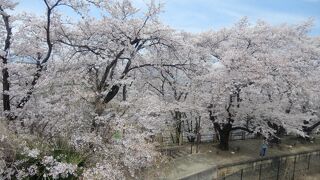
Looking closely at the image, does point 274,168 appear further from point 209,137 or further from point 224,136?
point 209,137

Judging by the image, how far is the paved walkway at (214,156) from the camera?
15869 mm

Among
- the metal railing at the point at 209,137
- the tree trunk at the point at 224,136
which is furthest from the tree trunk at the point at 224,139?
the metal railing at the point at 209,137

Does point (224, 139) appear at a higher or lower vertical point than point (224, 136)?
lower

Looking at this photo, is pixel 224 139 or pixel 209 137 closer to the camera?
pixel 224 139

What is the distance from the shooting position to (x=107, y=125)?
11.9m

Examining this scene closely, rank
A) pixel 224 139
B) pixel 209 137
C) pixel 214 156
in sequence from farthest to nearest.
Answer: pixel 209 137
pixel 224 139
pixel 214 156

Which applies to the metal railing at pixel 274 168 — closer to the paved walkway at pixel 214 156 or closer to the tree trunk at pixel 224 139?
the paved walkway at pixel 214 156

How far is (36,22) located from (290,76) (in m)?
13.3

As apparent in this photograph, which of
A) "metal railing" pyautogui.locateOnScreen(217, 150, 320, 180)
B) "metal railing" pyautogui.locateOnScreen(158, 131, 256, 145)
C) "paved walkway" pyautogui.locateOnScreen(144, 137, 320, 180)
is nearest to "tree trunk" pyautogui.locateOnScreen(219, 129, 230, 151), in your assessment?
"paved walkway" pyautogui.locateOnScreen(144, 137, 320, 180)

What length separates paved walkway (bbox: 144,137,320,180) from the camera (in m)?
15.9

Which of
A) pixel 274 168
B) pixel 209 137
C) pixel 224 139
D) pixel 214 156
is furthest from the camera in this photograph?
pixel 209 137

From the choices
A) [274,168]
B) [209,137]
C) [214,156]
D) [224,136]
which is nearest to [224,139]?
[224,136]

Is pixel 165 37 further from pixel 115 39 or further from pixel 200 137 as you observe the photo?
pixel 200 137

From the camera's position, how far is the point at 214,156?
21.8 meters
